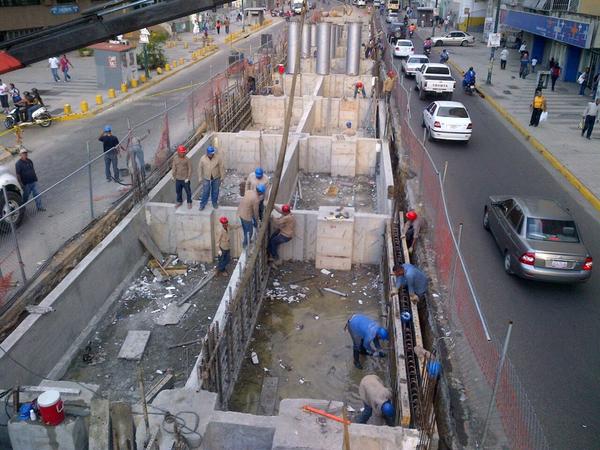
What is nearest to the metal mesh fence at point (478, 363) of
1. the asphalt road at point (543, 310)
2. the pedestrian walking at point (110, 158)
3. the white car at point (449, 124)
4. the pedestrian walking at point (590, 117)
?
the asphalt road at point (543, 310)

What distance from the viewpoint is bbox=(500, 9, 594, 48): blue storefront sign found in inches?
1156

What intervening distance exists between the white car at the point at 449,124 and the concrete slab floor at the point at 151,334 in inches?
448

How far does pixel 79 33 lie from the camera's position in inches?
360

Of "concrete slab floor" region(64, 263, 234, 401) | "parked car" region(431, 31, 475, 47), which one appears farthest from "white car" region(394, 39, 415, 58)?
"concrete slab floor" region(64, 263, 234, 401)

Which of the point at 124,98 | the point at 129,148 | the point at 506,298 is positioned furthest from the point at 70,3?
the point at 506,298

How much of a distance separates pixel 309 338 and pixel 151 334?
3015 mm

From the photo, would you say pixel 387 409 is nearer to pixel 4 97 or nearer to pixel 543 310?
pixel 543 310

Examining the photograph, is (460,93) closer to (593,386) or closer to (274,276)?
(274,276)

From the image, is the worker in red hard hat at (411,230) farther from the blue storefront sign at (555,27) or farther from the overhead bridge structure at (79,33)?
the blue storefront sign at (555,27)

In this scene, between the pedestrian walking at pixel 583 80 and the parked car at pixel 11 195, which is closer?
the parked car at pixel 11 195

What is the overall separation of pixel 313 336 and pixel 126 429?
16.8 feet

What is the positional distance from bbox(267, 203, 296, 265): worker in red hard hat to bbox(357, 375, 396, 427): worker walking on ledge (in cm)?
516

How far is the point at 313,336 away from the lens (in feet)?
34.9

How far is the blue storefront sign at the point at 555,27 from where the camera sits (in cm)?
2938
